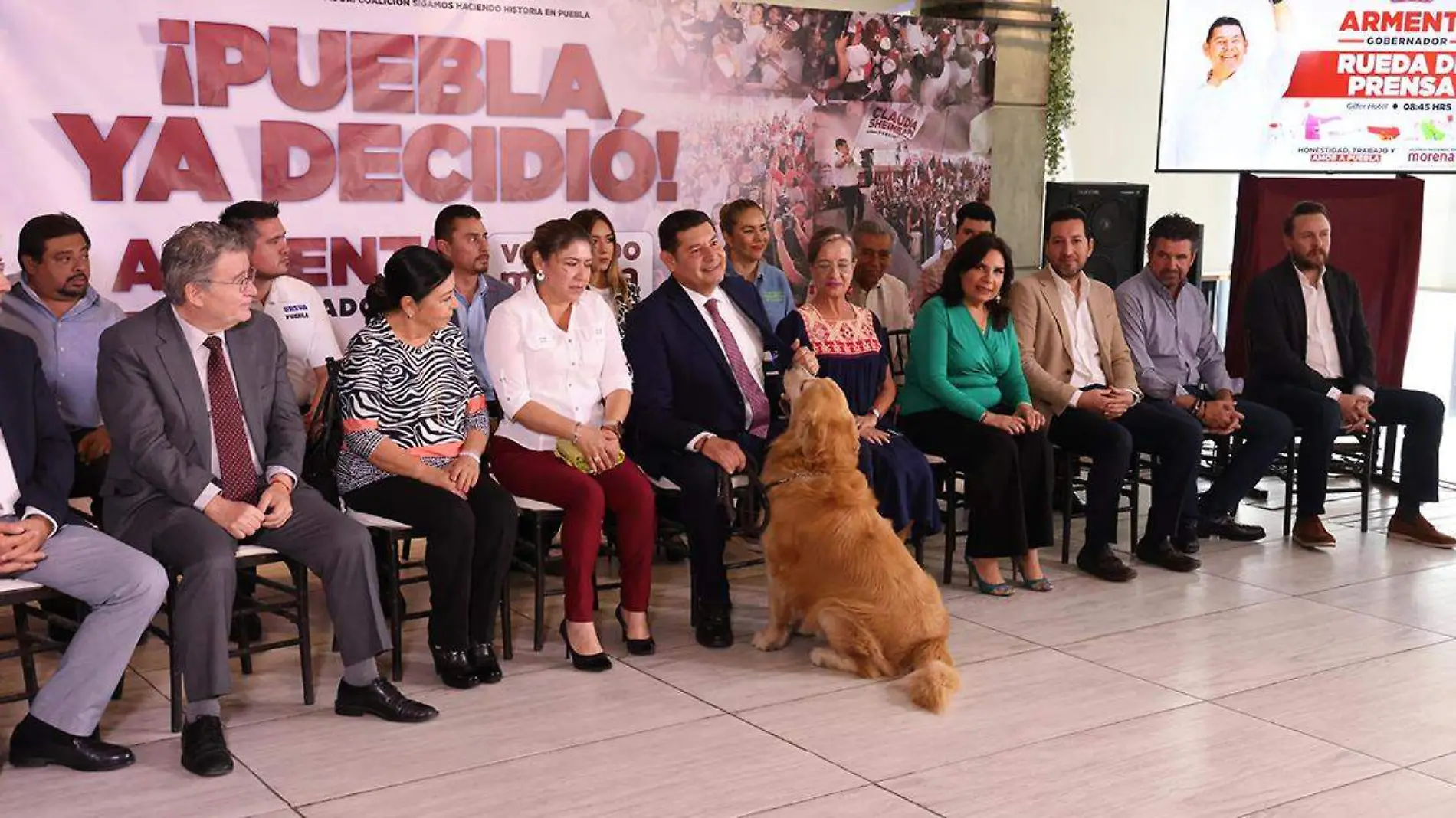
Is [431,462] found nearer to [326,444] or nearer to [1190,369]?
[326,444]

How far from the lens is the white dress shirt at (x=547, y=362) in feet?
14.1

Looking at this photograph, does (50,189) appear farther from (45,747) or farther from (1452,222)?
(1452,222)

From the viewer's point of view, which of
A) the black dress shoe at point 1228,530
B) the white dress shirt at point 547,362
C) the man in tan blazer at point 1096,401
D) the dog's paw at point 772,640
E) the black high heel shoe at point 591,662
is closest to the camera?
the black high heel shoe at point 591,662

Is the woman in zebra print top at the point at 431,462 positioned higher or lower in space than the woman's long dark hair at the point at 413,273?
lower

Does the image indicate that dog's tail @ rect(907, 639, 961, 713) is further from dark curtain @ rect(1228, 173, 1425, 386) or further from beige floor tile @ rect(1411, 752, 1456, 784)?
dark curtain @ rect(1228, 173, 1425, 386)

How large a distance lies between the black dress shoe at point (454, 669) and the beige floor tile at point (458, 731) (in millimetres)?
24

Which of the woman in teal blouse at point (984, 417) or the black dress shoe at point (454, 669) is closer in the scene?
the black dress shoe at point (454, 669)

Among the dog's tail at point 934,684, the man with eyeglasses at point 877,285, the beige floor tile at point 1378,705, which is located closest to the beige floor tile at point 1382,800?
the beige floor tile at point 1378,705

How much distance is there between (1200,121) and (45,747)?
19.2 feet

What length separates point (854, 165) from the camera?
655cm

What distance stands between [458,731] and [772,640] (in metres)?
1.10

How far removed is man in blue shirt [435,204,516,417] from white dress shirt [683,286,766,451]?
0.83m

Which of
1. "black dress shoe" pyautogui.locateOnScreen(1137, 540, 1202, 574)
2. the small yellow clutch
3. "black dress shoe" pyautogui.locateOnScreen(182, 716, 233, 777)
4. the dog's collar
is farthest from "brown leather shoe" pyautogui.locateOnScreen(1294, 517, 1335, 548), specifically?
"black dress shoe" pyautogui.locateOnScreen(182, 716, 233, 777)

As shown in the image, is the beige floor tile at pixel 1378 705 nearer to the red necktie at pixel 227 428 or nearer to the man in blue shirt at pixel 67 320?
the red necktie at pixel 227 428
